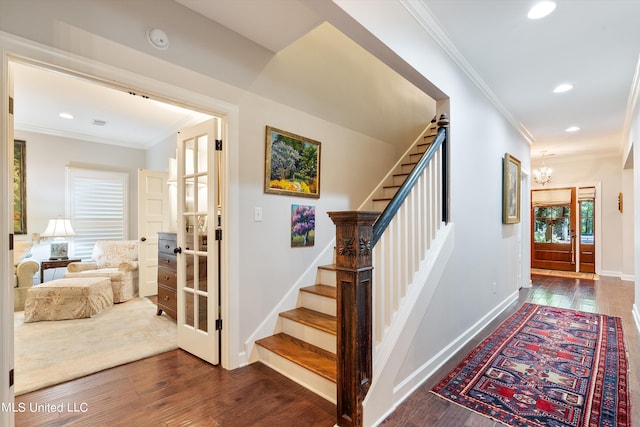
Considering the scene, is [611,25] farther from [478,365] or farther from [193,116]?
[193,116]

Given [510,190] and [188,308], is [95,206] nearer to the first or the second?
[188,308]

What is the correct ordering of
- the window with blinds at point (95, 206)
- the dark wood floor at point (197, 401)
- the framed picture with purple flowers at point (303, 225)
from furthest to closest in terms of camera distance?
the window with blinds at point (95, 206), the framed picture with purple flowers at point (303, 225), the dark wood floor at point (197, 401)

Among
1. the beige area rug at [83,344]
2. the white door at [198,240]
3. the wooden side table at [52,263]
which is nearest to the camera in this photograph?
the beige area rug at [83,344]

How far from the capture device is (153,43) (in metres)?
1.83

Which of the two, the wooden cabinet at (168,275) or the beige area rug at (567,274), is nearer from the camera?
the wooden cabinet at (168,275)

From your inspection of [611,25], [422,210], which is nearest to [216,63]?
[422,210]

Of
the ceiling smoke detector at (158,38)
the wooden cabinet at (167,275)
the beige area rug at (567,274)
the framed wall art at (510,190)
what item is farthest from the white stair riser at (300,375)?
the beige area rug at (567,274)

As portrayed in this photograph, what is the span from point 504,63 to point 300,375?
3311mm

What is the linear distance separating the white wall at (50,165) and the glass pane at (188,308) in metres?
3.84

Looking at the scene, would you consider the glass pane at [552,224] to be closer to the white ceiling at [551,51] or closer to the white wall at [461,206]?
the white ceiling at [551,51]

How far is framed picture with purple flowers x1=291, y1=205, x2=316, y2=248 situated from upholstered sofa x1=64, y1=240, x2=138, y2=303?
3.03 m

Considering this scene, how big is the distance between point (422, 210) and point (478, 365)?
1.40 metres

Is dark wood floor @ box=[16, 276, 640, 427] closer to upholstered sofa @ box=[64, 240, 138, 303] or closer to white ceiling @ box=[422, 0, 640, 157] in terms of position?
upholstered sofa @ box=[64, 240, 138, 303]

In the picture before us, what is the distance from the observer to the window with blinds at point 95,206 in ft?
16.4
